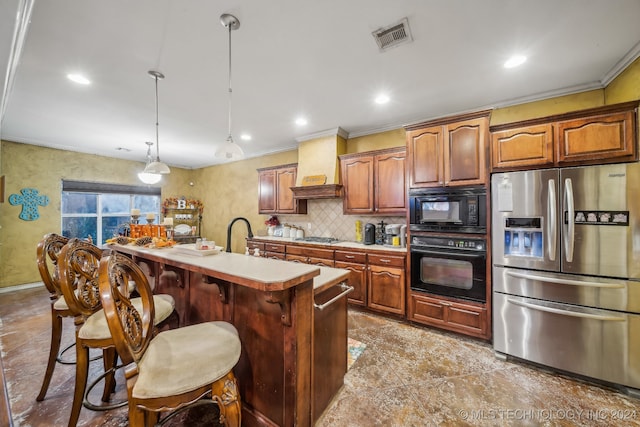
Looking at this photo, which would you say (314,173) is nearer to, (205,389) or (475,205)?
(475,205)

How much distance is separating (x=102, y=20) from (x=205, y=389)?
2.50 m

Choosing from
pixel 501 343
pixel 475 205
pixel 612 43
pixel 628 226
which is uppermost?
pixel 612 43

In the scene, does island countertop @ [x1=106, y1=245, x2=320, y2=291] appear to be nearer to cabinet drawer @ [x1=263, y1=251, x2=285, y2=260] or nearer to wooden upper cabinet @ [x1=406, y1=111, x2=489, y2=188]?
wooden upper cabinet @ [x1=406, y1=111, x2=489, y2=188]

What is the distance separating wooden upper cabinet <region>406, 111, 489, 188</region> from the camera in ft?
8.03

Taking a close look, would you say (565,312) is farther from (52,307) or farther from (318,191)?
(52,307)

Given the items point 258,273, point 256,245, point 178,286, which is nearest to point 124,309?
point 258,273

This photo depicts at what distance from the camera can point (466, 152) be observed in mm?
Answer: 2518

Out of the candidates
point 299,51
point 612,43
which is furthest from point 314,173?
point 612,43

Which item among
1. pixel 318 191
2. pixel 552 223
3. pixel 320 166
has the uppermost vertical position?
pixel 320 166

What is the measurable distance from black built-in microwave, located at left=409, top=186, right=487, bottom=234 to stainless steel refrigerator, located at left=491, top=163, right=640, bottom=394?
153 millimetres

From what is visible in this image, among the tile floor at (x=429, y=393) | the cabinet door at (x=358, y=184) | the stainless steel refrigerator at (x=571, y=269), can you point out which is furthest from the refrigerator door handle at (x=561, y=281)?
the cabinet door at (x=358, y=184)

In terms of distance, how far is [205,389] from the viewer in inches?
40.4

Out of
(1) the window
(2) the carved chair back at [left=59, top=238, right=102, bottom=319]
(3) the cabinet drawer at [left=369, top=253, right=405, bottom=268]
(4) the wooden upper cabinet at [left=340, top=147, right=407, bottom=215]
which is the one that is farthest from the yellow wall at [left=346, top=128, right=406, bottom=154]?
(1) the window

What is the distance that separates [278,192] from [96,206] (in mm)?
4204
